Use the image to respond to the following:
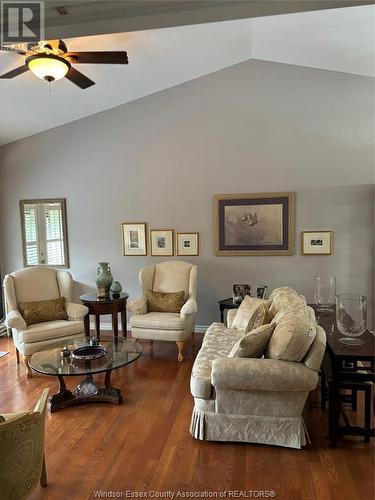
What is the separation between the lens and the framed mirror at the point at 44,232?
550cm

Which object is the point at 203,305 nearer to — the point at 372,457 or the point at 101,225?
the point at 101,225

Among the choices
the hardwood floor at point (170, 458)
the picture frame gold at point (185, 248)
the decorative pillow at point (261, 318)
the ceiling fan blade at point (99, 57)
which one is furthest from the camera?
the picture frame gold at point (185, 248)

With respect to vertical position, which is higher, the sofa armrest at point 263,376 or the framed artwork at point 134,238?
the framed artwork at point 134,238

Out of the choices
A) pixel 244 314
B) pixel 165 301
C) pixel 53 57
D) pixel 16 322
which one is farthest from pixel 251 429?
pixel 53 57

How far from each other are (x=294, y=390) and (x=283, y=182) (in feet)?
10.0

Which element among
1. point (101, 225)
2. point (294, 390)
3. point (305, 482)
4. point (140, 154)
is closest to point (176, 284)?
point (101, 225)

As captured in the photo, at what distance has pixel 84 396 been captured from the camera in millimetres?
3271

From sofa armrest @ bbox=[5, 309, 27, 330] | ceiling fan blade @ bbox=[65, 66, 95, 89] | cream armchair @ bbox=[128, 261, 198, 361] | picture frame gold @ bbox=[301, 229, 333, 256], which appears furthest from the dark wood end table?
ceiling fan blade @ bbox=[65, 66, 95, 89]

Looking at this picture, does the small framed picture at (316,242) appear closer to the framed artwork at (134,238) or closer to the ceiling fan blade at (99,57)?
the framed artwork at (134,238)

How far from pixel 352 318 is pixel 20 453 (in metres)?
2.34

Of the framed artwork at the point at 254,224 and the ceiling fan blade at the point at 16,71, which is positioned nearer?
the ceiling fan blade at the point at 16,71

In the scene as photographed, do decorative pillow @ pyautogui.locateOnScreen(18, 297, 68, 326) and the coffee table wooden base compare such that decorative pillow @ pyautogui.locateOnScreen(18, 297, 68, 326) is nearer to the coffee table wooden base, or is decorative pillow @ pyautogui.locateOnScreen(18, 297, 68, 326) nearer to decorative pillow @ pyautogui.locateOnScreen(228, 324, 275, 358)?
the coffee table wooden base

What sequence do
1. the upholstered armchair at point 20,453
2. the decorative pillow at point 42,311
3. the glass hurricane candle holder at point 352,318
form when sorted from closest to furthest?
the upholstered armchair at point 20,453
the glass hurricane candle holder at point 352,318
the decorative pillow at point 42,311

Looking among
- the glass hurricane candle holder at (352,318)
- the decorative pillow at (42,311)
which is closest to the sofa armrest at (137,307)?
the decorative pillow at (42,311)
